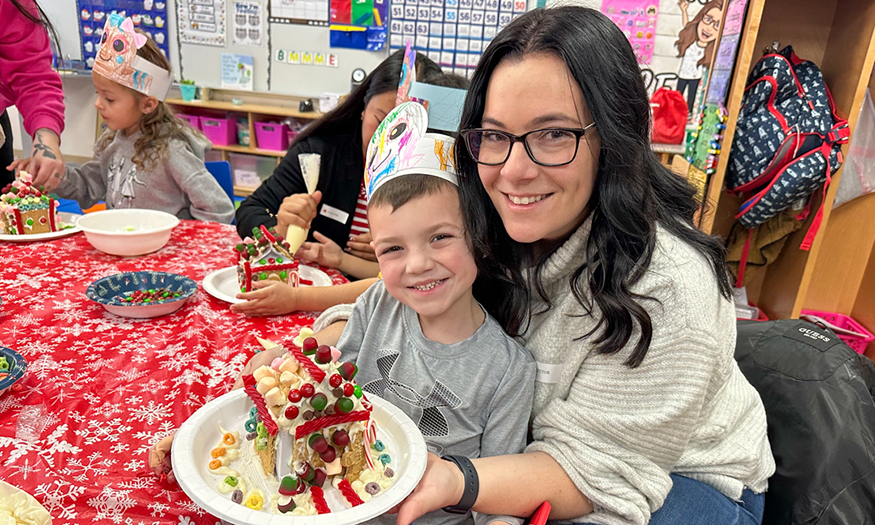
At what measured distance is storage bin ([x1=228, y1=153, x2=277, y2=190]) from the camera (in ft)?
18.4

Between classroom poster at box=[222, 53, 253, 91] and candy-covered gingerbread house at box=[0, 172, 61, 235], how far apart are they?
3.73 metres

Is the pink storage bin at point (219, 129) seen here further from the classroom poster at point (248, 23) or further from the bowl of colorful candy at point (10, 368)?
the bowl of colorful candy at point (10, 368)

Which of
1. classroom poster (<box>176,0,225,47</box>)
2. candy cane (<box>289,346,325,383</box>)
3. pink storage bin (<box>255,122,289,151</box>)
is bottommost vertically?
pink storage bin (<box>255,122,289,151</box>)

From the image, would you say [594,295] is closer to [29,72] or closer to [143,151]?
[143,151]

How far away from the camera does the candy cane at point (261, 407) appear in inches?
35.0

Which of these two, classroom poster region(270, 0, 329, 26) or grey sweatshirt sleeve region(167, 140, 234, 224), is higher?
classroom poster region(270, 0, 329, 26)

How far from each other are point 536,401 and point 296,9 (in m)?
5.11

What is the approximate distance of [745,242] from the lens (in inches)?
134

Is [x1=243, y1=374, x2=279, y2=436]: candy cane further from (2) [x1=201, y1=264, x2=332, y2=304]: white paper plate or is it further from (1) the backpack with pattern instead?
(1) the backpack with pattern

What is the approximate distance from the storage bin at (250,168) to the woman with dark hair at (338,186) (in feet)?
11.3

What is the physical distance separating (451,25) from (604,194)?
460 centimetres

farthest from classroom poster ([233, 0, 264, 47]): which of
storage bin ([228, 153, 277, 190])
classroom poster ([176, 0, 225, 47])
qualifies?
storage bin ([228, 153, 277, 190])

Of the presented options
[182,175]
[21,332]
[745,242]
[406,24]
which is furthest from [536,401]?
[406,24]

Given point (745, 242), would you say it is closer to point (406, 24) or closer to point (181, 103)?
point (406, 24)
